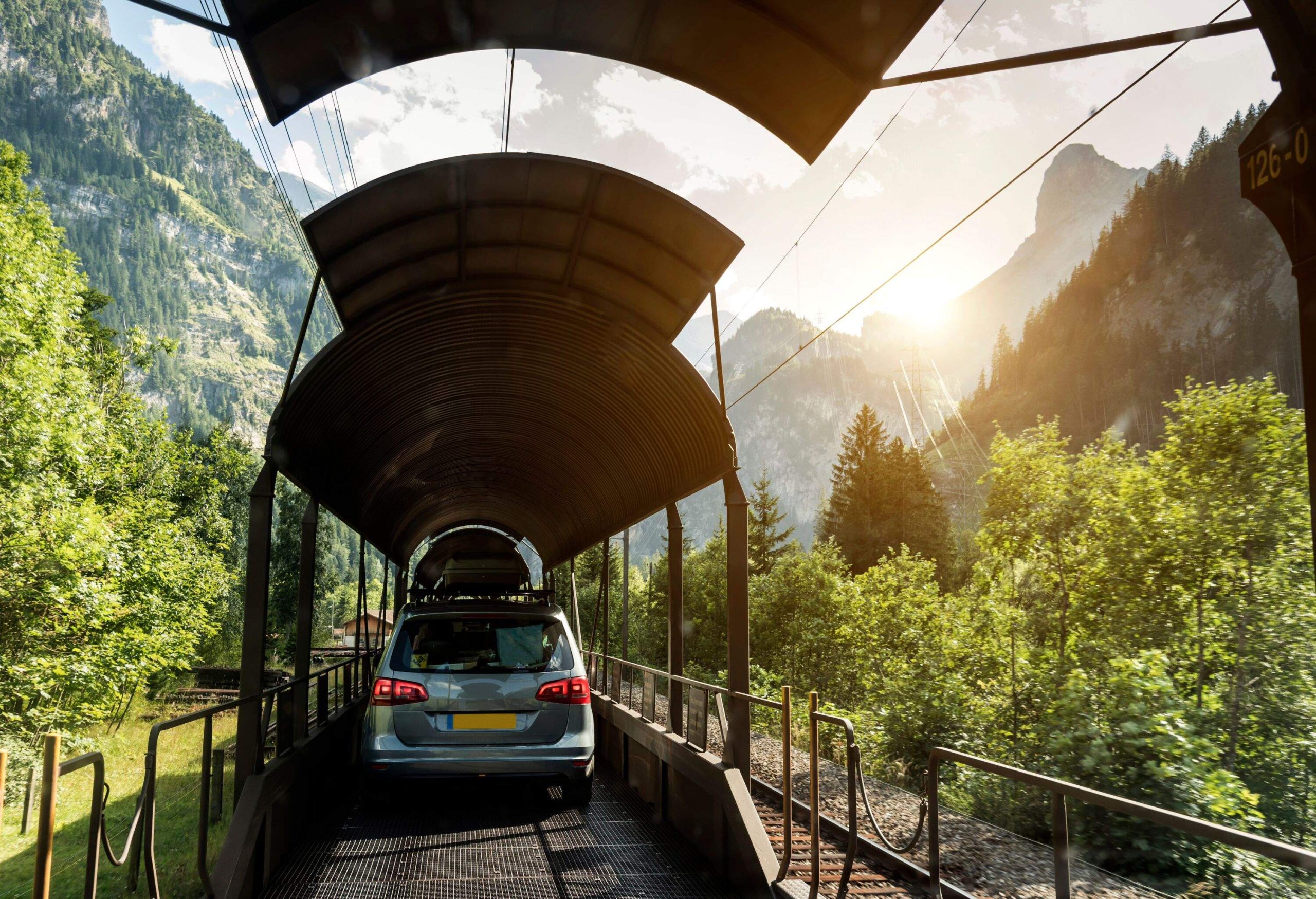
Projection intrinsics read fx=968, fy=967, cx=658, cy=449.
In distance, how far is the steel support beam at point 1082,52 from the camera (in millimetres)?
3602

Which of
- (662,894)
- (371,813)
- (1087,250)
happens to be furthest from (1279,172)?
(1087,250)

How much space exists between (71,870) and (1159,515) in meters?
17.9

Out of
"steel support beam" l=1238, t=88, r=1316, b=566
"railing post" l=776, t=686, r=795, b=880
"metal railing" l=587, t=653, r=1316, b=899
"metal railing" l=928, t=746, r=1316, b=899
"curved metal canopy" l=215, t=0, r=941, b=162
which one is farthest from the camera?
"railing post" l=776, t=686, r=795, b=880

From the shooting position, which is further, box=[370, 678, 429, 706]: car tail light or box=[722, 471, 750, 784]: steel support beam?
box=[370, 678, 429, 706]: car tail light

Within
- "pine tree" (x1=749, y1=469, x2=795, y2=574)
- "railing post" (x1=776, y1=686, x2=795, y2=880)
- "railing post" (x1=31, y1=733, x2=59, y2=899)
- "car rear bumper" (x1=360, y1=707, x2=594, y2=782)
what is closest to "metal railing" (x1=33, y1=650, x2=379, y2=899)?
"railing post" (x1=31, y1=733, x2=59, y2=899)

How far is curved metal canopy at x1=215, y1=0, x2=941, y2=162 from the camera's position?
16.4ft

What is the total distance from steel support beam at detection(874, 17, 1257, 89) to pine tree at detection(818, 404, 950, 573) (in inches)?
2341

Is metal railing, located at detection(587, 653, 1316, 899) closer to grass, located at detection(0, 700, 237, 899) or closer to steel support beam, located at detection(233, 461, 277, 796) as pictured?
steel support beam, located at detection(233, 461, 277, 796)

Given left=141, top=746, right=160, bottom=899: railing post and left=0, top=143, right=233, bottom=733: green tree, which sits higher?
left=0, top=143, right=233, bottom=733: green tree

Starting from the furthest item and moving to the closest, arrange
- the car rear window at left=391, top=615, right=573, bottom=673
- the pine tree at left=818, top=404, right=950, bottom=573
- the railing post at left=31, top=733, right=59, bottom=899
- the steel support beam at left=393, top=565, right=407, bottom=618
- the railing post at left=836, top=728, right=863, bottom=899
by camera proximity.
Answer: the pine tree at left=818, top=404, right=950, bottom=573
the steel support beam at left=393, top=565, right=407, bottom=618
the car rear window at left=391, top=615, right=573, bottom=673
the railing post at left=836, top=728, right=863, bottom=899
the railing post at left=31, top=733, right=59, bottom=899

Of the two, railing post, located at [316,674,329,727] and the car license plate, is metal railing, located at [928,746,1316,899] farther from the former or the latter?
railing post, located at [316,674,329,727]

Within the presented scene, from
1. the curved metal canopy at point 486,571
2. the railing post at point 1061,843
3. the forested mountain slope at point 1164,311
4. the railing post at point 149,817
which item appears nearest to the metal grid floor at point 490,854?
the railing post at point 149,817

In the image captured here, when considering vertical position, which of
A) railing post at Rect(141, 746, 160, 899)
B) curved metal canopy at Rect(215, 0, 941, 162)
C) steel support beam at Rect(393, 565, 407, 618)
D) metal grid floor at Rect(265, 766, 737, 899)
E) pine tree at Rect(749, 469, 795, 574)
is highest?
pine tree at Rect(749, 469, 795, 574)

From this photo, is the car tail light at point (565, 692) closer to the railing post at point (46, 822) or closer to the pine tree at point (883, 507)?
the railing post at point (46, 822)
